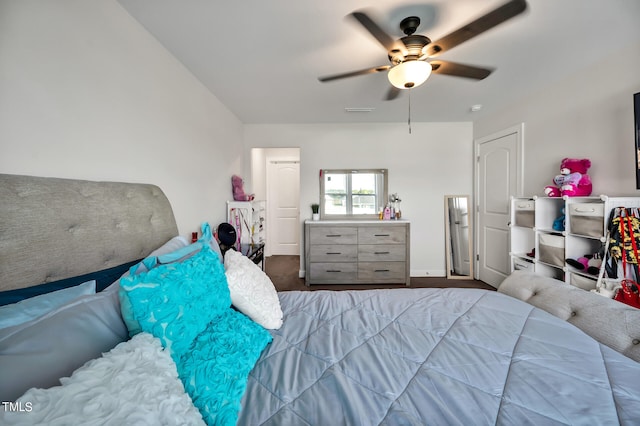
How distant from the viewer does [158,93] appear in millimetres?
1680

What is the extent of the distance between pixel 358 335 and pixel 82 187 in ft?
4.49

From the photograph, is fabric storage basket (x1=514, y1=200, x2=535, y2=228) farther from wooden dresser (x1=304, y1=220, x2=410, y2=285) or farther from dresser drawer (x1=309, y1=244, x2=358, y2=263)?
dresser drawer (x1=309, y1=244, x2=358, y2=263)

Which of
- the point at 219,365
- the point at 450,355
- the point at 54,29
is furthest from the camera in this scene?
the point at 54,29

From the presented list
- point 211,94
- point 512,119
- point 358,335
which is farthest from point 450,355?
point 512,119

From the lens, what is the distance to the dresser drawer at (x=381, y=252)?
10.7 feet

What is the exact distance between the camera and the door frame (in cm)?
277

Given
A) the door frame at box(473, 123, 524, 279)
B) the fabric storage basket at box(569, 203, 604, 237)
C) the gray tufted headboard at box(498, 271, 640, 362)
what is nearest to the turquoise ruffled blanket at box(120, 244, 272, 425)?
the gray tufted headboard at box(498, 271, 640, 362)

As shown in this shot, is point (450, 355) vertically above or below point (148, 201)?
below

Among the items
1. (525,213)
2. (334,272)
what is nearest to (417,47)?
(525,213)

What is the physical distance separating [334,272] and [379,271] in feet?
2.09

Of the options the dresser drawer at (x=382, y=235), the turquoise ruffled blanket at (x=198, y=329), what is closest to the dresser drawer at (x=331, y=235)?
the dresser drawer at (x=382, y=235)

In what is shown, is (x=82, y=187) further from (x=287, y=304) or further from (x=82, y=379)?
(x=287, y=304)

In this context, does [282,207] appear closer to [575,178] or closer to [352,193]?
[352,193]

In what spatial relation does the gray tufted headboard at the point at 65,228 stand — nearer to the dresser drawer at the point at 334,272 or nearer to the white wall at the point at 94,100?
the white wall at the point at 94,100
